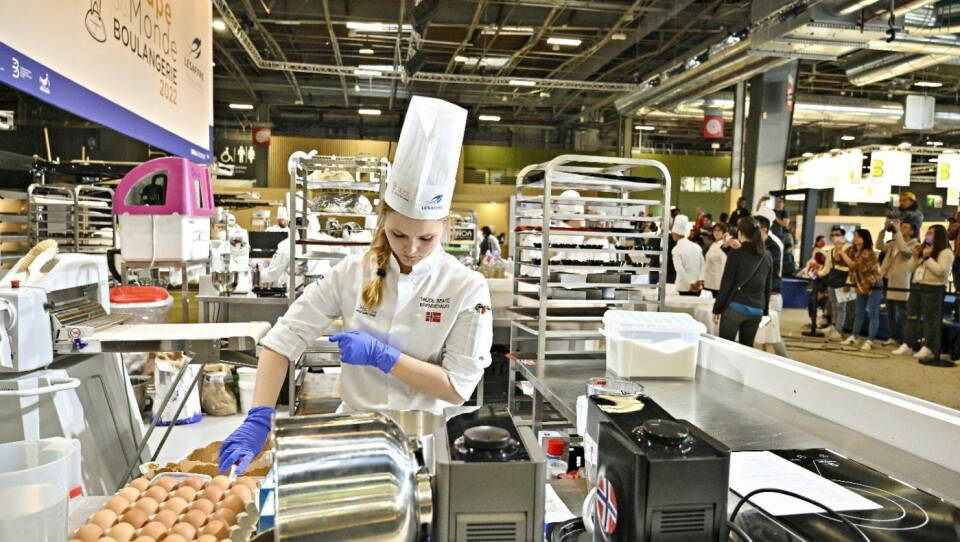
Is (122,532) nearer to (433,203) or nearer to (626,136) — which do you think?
(433,203)

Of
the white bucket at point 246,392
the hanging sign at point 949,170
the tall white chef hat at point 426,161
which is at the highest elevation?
the hanging sign at point 949,170

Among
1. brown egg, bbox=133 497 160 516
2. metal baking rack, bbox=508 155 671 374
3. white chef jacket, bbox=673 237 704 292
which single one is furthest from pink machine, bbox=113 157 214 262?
white chef jacket, bbox=673 237 704 292

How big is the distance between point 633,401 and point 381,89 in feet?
44.1

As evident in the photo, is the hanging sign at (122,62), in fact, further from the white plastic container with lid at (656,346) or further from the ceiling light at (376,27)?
the ceiling light at (376,27)

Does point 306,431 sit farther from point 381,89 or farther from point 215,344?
point 381,89

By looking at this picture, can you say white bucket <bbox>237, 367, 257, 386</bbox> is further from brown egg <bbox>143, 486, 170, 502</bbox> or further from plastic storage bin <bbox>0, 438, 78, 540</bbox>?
plastic storage bin <bbox>0, 438, 78, 540</bbox>

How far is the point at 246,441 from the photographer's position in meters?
1.42

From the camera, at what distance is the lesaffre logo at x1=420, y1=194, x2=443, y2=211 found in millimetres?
1774

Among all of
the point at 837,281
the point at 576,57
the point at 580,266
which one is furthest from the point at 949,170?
the point at 580,266

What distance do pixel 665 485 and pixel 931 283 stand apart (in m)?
8.14

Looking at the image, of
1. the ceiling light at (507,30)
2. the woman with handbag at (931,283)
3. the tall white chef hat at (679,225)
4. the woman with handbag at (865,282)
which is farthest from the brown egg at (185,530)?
the ceiling light at (507,30)

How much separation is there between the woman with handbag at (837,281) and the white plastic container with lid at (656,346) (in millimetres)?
7559

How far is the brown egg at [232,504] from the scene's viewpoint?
1.04 meters

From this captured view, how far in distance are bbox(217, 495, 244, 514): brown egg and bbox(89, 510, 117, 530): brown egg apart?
6.3 inches
